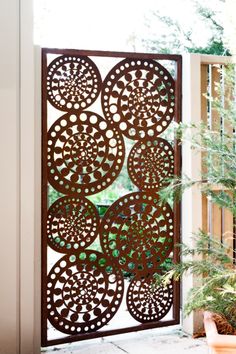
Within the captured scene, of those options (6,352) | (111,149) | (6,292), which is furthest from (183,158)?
(6,352)

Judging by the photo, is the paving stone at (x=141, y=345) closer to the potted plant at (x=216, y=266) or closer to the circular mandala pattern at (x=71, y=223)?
the potted plant at (x=216, y=266)

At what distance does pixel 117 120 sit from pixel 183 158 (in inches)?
20.1

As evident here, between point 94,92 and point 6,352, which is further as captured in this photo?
point 94,92

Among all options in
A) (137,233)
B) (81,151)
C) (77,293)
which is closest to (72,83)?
(81,151)

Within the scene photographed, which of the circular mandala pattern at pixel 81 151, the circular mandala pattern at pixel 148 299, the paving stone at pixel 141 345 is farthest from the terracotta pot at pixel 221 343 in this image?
the circular mandala pattern at pixel 81 151

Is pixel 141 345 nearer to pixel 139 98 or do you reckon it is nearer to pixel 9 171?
pixel 9 171

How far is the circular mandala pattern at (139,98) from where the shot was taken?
2.94m

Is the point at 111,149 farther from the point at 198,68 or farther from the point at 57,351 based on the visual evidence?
the point at 57,351

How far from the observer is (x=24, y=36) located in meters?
2.68

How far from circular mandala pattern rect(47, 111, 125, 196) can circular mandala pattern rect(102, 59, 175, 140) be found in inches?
3.9

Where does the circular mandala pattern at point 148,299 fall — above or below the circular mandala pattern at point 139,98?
below

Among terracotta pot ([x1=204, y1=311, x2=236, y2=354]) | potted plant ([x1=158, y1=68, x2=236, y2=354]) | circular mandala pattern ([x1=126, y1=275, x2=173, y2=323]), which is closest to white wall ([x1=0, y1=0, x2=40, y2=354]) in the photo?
circular mandala pattern ([x1=126, y1=275, x2=173, y2=323])

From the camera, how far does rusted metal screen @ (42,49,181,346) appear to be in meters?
2.84

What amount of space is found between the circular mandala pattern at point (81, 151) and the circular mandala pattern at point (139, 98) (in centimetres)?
10
